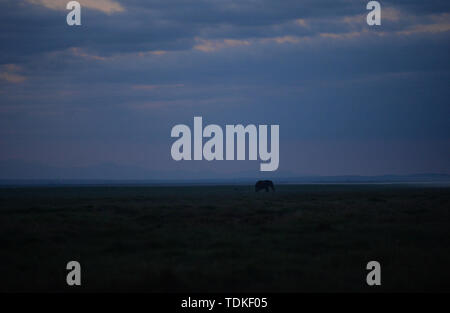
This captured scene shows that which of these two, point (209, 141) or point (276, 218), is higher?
point (209, 141)

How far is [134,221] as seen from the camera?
24094 millimetres

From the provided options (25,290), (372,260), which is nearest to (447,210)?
(372,260)

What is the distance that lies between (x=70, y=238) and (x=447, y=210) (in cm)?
2043

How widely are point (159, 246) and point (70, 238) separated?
4159mm

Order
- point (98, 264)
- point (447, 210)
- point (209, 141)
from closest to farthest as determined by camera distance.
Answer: point (98, 264)
point (447, 210)
point (209, 141)

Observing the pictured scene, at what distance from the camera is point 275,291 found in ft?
35.7

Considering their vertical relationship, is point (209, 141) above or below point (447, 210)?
above

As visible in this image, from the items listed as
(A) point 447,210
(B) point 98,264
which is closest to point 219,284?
(B) point 98,264
